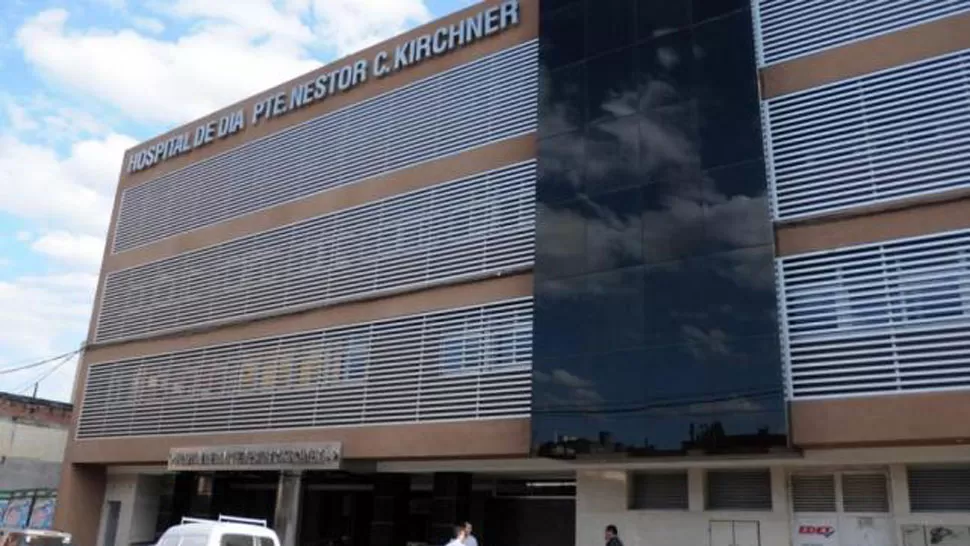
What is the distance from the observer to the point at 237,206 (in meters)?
25.5

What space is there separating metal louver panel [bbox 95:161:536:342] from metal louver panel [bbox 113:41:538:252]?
1.10 meters

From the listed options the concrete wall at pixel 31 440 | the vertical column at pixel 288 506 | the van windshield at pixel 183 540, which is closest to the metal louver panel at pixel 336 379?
the vertical column at pixel 288 506

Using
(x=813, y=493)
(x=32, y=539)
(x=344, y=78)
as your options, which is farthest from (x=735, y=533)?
(x=344, y=78)

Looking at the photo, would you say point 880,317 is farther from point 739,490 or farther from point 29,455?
point 29,455

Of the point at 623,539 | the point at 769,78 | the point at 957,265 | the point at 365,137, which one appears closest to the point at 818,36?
the point at 769,78

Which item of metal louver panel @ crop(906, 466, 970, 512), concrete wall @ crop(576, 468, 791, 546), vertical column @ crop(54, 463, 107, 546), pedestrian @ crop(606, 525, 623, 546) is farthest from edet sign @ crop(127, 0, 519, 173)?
metal louver panel @ crop(906, 466, 970, 512)

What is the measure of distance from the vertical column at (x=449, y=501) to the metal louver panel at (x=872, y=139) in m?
9.85

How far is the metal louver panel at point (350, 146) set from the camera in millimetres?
20062

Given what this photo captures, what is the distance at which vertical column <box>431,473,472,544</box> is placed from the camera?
65.4ft

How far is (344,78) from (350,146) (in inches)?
87.9

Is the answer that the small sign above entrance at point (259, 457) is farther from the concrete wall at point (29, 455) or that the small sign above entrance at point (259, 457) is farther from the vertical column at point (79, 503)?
the concrete wall at point (29, 455)

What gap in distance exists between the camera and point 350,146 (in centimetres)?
2306

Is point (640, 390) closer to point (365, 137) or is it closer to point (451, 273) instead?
point (451, 273)

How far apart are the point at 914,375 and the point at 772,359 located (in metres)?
2.09
